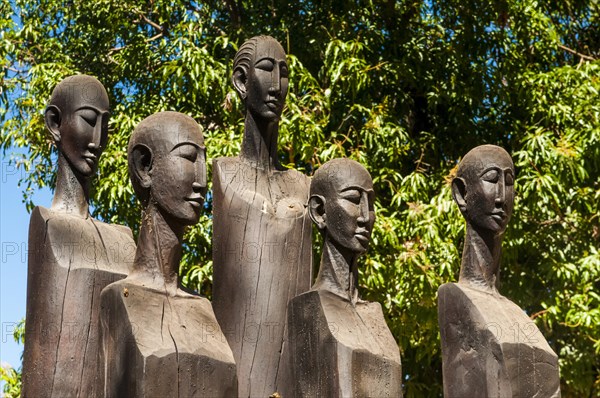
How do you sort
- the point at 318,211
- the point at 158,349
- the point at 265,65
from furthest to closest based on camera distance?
the point at 265,65 → the point at 318,211 → the point at 158,349

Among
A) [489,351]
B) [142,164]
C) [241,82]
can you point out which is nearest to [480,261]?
[489,351]

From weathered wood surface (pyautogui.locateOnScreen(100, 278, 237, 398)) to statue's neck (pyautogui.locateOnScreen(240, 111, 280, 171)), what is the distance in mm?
1706

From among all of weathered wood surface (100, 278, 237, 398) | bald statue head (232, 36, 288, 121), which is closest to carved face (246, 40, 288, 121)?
bald statue head (232, 36, 288, 121)

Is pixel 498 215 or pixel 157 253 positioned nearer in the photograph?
pixel 157 253

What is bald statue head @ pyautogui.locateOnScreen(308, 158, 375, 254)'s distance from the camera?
7828 mm

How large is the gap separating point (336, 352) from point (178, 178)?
1339 mm

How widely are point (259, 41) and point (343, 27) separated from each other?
5.76 m

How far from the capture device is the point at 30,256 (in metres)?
7.71

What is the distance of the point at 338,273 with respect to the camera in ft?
25.7

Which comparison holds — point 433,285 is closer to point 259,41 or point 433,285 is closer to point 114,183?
point 114,183

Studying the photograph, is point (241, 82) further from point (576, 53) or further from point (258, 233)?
point (576, 53)

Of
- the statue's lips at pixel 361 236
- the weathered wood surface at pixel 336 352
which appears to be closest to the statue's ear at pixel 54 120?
the weathered wood surface at pixel 336 352

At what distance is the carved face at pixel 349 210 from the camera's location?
783cm

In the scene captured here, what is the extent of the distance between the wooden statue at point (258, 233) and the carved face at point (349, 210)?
0.51m
